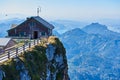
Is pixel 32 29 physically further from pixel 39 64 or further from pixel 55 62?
pixel 39 64

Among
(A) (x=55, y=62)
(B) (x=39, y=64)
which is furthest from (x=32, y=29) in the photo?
(B) (x=39, y=64)

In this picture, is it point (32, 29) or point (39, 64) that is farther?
point (32, 29)

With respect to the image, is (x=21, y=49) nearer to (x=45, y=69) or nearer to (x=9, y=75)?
(x=45, y=69)

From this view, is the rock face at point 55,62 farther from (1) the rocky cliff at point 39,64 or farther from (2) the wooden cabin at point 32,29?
(2) the wooden cabin at point 32,29

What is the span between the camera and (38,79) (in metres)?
63.6

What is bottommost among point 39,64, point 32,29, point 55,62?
point 55,62

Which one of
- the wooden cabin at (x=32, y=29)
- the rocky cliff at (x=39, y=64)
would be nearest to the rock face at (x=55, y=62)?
the rocky cliff at (x=39, y=64)

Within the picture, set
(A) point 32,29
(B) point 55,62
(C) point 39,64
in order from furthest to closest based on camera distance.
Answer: (A) point 32,29 < (B) point 55,62 < (C) point 39,64

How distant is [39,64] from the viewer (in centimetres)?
6950

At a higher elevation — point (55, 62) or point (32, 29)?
point (32, 29)

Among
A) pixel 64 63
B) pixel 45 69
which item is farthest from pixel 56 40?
pixel 45 69

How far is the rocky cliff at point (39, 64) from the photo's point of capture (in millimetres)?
54394

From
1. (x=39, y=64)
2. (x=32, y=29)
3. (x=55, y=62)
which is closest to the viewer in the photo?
(x=39, y=64)

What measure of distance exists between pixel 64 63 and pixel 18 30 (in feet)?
125
